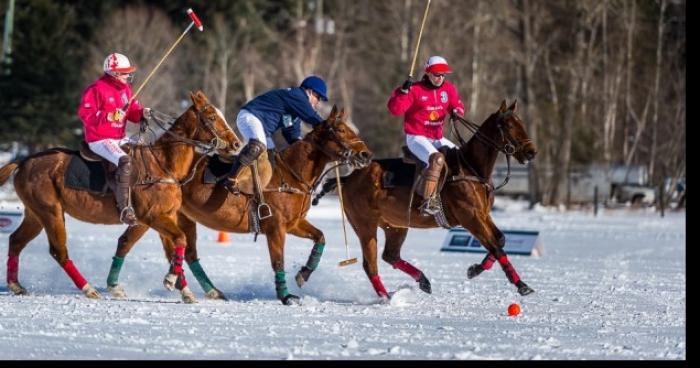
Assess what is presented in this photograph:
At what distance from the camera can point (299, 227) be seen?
13680 mm

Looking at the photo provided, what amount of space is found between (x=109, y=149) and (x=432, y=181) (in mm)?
3450

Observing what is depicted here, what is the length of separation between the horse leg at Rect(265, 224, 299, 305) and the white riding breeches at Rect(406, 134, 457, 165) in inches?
69.3

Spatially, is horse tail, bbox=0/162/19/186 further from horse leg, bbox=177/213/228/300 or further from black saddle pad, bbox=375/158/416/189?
black saddle pad, bbox=375/158/416/189

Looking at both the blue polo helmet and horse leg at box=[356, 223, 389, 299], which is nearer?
the blue polo helmet

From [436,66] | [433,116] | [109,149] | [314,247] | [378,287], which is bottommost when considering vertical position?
[378,287]

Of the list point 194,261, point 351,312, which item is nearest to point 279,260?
point 194,261

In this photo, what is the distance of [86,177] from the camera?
1331 centimetres

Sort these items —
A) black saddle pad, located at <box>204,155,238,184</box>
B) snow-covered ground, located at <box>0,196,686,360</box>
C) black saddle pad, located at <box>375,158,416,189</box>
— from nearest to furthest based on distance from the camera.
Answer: snow-covered ground, located at <box>0,196,686,360</box> < black saddle pad, located at <box>204,155,238,184</box> < black saddle pad, located at <box>375,158,416,189</box>

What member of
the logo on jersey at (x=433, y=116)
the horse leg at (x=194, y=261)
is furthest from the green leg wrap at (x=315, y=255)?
the logo on jersey at (x=433, y=116)

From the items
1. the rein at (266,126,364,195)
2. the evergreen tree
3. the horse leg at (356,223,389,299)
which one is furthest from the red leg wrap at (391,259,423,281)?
the evergreen tree

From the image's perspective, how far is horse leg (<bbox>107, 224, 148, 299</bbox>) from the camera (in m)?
13.4

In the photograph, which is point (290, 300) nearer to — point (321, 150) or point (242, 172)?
point (242, 172)

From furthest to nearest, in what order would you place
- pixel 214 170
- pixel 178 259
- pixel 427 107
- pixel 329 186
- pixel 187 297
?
pixel 329 186
pixel 427 107
pixel 214 170
pixel 178 259
pixel 187 297

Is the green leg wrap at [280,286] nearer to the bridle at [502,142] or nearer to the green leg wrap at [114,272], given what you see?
the green leg wrap at [114,272]
